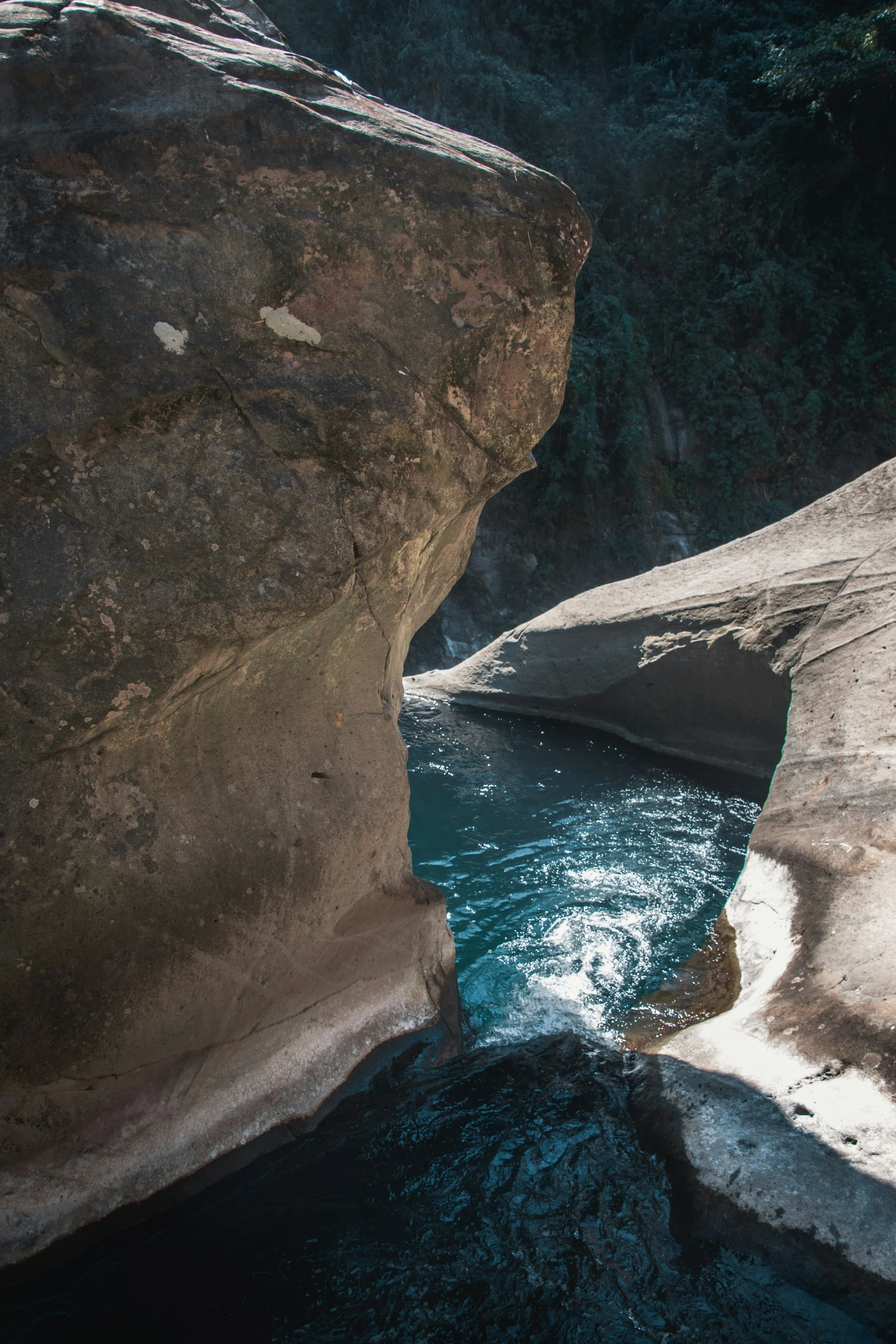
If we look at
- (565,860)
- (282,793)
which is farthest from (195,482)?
(565,860)

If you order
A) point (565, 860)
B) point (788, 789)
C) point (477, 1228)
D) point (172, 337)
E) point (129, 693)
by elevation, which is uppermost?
point (172, 337)

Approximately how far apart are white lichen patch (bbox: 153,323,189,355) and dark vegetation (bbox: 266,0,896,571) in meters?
12.0

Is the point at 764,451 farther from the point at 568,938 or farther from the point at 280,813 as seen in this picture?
the point at 280,813

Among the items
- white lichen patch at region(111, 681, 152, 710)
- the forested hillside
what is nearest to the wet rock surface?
white lichen patch at region(111, 681, 152, 710)

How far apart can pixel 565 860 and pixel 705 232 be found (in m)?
14.1

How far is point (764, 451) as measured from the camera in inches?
569

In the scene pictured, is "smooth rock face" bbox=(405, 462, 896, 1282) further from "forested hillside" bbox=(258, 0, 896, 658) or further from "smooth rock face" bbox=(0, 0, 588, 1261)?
"forested hillside" bbox=(258, 0, 896, 658)

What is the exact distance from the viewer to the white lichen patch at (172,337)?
215cm

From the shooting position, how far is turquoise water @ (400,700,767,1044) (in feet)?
12.2

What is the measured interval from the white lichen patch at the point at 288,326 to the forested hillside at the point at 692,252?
11538mm

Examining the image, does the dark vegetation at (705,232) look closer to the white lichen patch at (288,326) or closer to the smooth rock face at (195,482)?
the smooth rock face at (195,482)

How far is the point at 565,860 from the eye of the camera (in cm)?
502

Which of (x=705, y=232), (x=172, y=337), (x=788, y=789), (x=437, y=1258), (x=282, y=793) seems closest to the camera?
(x=172, y=337)

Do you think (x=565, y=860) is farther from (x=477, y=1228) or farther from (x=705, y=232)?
(x=705, y=232)
